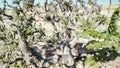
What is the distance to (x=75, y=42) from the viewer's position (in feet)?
48.2

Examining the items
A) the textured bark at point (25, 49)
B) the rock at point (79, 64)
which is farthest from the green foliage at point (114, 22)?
the textured bark at point (25, 49)

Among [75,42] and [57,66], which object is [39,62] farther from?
[75,42]

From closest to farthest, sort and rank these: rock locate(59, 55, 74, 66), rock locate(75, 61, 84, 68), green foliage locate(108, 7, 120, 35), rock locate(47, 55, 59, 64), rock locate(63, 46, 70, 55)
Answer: green foliage locate(108, 7, 120, 35) < rock locate(59, 55, 74, 66) < rock locate(63, 46, 70, 55) < rock locate(47, 55, 59, 64) < rock locate(75, 61, 84, 68)

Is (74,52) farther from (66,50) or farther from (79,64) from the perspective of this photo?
(79,64)

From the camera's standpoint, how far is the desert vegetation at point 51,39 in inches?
587

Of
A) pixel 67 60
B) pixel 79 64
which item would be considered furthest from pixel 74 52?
pixel 79 64

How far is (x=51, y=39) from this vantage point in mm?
17453

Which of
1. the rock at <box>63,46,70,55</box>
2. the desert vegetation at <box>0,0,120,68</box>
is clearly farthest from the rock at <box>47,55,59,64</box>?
the rock at <box>63,46,70,55</box>

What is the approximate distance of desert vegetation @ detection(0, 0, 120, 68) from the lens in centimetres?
1491

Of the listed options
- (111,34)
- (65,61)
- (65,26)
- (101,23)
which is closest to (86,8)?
(101,23)

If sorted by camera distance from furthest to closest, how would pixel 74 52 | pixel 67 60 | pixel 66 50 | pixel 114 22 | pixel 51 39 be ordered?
pixel 51 39, pixel 74 52, pixel 66 50, pixel 67 60, pixel 114 22

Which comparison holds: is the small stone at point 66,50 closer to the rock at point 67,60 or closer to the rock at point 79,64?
the rock at point 67,60

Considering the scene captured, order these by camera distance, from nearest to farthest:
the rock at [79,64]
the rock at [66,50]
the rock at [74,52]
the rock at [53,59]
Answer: the rock at [66,50] < the rock at [74,52] < the rock at [53,59] < the rock at [79,64]

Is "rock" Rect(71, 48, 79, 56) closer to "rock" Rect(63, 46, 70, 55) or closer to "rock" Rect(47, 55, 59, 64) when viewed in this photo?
"rock" Rect(63, 46, 70, 55)
